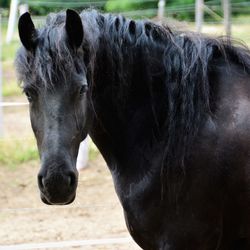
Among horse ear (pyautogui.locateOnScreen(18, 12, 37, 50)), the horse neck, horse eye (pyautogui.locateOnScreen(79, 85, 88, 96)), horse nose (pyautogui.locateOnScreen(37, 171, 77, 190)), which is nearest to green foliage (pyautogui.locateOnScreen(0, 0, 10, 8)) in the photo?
the horse neck

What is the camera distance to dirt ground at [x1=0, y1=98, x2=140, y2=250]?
5.49 metres

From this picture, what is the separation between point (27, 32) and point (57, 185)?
0.74 m

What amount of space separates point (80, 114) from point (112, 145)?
1.41 ft

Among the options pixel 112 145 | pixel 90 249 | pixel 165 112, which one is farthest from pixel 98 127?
pixel 90 249

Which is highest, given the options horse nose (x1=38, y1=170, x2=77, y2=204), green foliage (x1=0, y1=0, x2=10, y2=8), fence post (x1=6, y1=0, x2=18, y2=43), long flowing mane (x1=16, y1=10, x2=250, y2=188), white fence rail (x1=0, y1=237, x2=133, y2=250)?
long flowing mane (x1=16, y1=10, x2=250, y2=188)

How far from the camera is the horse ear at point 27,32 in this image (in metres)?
2.93

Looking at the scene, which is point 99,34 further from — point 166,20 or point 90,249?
point 90,249

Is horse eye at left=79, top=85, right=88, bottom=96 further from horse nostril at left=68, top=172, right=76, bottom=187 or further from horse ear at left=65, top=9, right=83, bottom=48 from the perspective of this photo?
horse nostril at left=68, top=172, right=76, bottom=187

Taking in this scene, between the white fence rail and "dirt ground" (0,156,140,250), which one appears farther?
"dirt ground" (0,156,140,250)

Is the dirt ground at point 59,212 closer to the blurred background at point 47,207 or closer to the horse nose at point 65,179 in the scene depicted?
the blurred background at point 47,207

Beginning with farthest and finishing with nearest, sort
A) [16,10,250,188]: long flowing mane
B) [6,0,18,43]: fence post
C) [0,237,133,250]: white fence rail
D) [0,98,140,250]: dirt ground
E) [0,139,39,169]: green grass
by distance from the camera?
[6,0,18,43]: fence post < [0,139,39,169]: green grass < [0,98,140,250]: dirt ground < [0,237,133,250]: white fence rail < [16,10,250,188]: long flowing mane

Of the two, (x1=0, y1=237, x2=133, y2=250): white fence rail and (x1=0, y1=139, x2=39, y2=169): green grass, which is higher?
(x1=0, y1=237, x2=133, y2=250): white fence rail

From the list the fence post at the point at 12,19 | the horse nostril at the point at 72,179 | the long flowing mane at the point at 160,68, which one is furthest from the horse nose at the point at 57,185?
the fence post at the point at 12,19

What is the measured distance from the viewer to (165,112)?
10.4 feet
